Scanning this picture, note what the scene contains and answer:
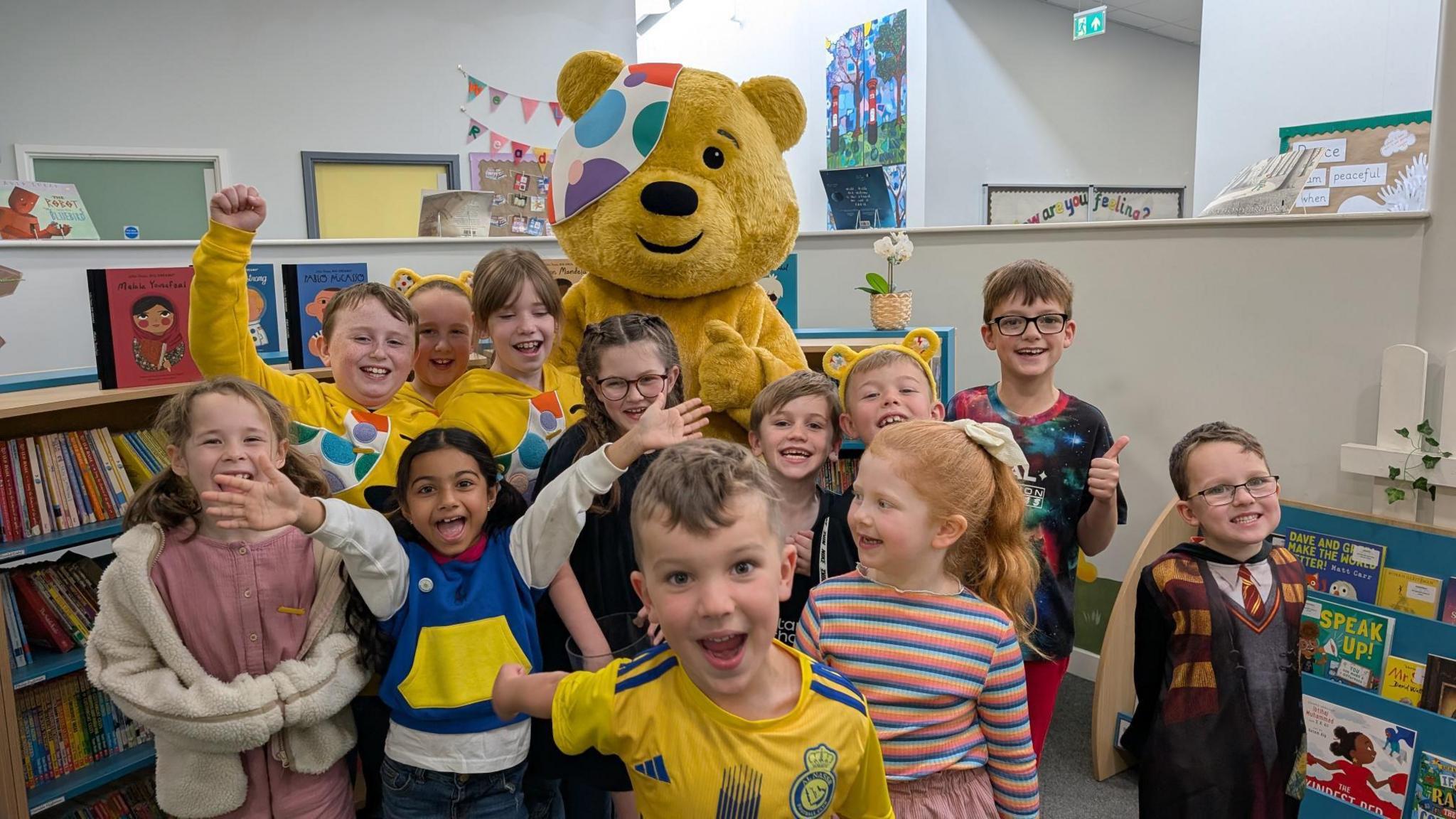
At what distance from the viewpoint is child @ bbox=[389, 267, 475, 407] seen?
6.93ft

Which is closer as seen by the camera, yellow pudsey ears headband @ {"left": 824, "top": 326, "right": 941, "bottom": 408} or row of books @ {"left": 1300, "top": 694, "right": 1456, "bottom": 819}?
yellow pudsey ears headband @ {"left": 824, "top": 326, "right": 941, "bottom": 408}

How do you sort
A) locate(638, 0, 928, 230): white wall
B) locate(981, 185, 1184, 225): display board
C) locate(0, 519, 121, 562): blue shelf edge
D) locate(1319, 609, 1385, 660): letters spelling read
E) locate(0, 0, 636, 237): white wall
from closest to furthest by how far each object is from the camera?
locate(0, 519, 121, 562): blue shelf edge
locate(1319, 609, 1385, 660): letters spelling read
locate(0, 0, 636, 237): white wall
locate(638, 0, 928, 230): white wall
locate(981, 185, 1184, 225): display board

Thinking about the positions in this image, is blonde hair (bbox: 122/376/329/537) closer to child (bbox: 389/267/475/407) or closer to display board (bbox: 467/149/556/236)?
child (bbox: 389/267/475/407)

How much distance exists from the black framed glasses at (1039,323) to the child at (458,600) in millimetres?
783

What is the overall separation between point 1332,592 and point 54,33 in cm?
648

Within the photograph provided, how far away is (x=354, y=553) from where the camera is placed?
4.42 ft

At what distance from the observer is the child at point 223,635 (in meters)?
1.46

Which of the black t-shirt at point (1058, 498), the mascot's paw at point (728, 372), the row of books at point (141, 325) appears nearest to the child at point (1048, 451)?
the black t-shirt at point (1058, 498)

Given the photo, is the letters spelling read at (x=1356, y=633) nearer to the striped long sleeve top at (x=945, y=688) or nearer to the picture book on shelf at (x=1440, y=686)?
the picture book on shelf at (x=1440, y=686)

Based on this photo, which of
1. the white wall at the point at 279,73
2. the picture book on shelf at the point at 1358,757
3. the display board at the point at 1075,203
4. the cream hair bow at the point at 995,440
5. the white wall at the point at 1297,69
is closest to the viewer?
the cream hair bow at the point at 995,440

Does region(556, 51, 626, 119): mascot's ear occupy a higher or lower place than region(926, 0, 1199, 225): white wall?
lower

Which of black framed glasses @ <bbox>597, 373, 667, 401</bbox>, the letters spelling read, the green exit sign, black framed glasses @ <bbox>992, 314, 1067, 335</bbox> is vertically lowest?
the letters spelling read

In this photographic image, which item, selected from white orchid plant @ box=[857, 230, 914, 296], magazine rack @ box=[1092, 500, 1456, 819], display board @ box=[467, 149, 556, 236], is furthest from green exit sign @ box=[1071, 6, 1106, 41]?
magazine rack @ box=[1092, 500, 1456, 819]

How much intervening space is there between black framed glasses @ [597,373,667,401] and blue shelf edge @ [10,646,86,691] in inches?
51.0
